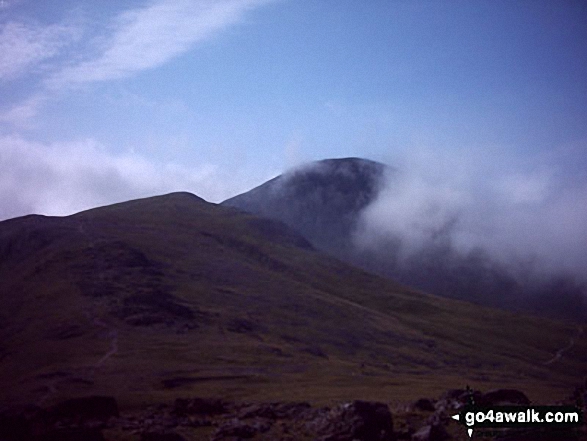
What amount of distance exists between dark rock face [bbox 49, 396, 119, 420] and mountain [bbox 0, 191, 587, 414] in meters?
14.2

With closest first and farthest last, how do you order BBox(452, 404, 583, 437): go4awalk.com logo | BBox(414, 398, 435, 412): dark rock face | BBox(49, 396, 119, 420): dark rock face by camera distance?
BBox(452, 404, 583, 437): go4awalk.com logo → BBox(414, 398, 435, 412): dark rock face → BBox(49, 396, 119, 420): dark rock face

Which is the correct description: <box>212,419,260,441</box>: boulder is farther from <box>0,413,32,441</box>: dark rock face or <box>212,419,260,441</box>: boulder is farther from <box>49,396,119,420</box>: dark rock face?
<box>49,396,119,420</box>: dark rock face

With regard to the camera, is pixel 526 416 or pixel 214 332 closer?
pixel 526 416

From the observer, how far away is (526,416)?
96.3 ft

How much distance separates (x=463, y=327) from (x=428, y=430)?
14672 centimetres

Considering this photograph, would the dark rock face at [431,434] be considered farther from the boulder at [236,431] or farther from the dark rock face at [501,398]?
the boulder at [236,431]

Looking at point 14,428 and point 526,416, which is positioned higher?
point 526,416

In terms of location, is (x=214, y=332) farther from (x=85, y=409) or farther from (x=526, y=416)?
(x=526, y=416)

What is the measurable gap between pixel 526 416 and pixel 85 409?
3244 cm

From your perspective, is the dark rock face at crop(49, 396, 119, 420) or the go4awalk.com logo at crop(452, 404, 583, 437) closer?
the go4awalk.com logo at crop(452, 404, 583, 437)

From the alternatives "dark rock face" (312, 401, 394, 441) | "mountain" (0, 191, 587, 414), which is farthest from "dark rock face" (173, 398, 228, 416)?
"dark rock face" (312, 401, 394, 441)

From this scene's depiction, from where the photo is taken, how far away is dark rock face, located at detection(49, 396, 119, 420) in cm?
4652

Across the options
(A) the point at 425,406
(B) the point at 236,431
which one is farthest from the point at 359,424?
(A) the point at 425,406

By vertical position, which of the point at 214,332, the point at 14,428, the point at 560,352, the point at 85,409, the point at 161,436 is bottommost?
the point at 560,352
